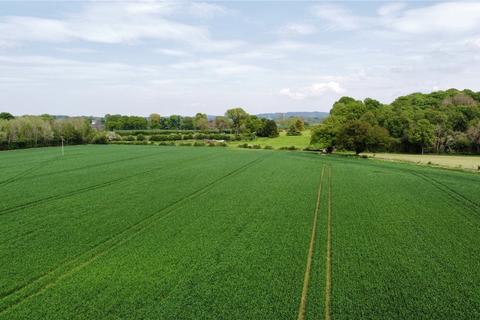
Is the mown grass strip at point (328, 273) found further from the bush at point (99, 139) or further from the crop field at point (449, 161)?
the bush at point (99, 139)

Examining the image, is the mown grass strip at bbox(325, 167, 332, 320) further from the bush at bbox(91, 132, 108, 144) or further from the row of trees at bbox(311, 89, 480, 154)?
the bush at bbox(91, 132, 108, 144)

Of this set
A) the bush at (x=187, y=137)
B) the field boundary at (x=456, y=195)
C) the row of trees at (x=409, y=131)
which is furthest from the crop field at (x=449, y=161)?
the bush at (x=187, y=137)

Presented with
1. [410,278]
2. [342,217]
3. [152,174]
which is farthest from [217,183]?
[410,278]

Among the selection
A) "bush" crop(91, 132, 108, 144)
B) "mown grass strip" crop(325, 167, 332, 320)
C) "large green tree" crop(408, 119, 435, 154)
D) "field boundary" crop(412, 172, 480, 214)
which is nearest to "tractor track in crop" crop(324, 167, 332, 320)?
"mown grass strip" crop(325, 167, 332, 320)

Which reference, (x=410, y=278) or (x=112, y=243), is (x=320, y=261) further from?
(x=112, y=243)

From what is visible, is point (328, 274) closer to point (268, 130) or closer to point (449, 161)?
point (449, 161)
